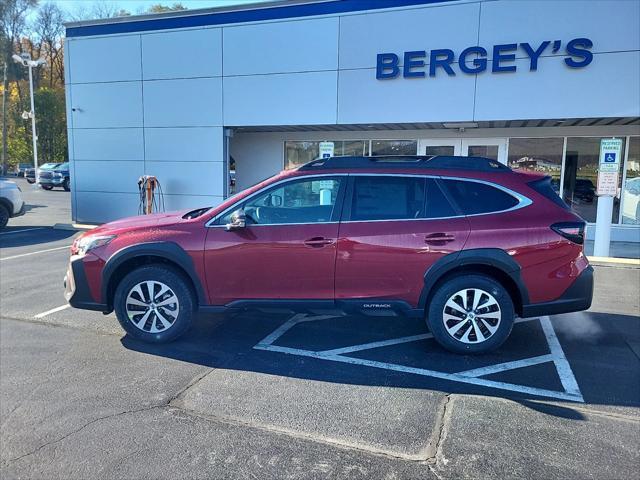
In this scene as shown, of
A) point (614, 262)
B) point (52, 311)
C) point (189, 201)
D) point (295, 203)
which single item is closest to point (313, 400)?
point (295, 203)

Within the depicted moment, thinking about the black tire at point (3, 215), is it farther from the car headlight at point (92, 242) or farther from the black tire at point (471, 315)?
the black tire at point (471, 315)

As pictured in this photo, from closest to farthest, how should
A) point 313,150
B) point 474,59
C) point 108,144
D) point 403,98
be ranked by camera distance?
point 474,59, point 403,98, point 108,144, point 313,150

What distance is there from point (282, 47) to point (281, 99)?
124 cm

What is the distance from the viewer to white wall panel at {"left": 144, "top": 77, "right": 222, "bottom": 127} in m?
12.6

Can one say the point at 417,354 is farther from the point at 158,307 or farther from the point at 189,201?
the point at 189,201

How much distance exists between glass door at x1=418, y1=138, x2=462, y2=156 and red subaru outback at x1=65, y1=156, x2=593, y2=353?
821 cm

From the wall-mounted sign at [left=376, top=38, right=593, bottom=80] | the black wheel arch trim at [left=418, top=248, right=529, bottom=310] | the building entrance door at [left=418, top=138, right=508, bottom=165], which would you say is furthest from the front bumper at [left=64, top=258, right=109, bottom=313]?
the building entrance door at [left=418, top=138, right=508, bottom=165]

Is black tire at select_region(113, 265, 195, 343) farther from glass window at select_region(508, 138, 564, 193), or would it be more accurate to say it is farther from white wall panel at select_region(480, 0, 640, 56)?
glass window at select_region(508, 138, 564, 193)

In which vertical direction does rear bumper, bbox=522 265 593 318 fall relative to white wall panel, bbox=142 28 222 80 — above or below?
below

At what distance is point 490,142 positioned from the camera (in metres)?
12.4

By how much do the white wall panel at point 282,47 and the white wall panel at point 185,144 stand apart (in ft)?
5.45

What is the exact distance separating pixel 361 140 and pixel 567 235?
9.54 m

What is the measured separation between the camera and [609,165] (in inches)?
371

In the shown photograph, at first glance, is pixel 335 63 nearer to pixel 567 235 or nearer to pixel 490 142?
pixel 490 142
